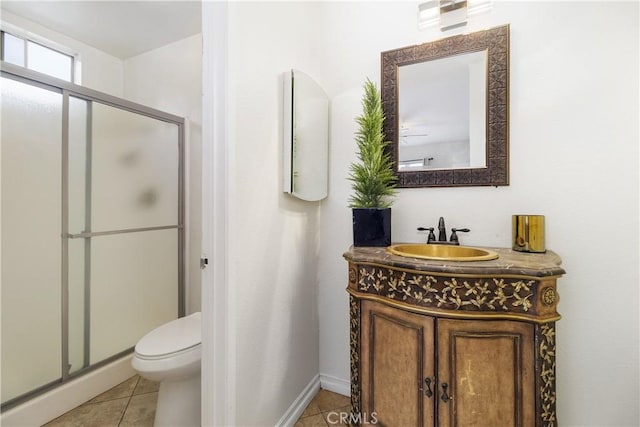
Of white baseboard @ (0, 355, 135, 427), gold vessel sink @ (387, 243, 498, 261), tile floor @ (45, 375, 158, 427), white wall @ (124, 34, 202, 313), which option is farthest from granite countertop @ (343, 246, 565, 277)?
white baseboard @ (0, 355, 135, 427)

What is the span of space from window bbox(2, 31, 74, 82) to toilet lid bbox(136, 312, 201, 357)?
7.60ft

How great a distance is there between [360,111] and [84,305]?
2.03 m

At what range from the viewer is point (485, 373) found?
3.20 feet

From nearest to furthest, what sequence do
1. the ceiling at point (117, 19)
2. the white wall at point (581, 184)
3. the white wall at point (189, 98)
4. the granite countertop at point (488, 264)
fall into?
the granite countertop at point (488, 264) → the white wall at point (581, 184) → the ceiling at point (117, 19) → the white wall at point (189, 98)

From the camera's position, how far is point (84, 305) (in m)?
1.71

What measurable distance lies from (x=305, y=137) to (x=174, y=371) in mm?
1249

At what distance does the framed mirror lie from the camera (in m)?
1.33

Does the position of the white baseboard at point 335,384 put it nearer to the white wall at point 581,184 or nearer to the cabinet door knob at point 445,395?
the cabinet door knob at point 445,395

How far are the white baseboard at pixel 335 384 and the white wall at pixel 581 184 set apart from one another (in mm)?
1017

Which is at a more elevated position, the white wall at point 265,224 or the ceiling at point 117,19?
the ceiling at point 117,19

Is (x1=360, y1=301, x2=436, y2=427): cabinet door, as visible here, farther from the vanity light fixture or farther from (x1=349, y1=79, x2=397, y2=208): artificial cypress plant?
the vanity light fixture

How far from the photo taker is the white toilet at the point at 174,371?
124cm

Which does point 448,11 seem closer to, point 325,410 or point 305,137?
point 305,137

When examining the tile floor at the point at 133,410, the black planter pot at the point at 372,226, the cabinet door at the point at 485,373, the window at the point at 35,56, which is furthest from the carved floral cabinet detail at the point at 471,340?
the window at the point at 35,56
